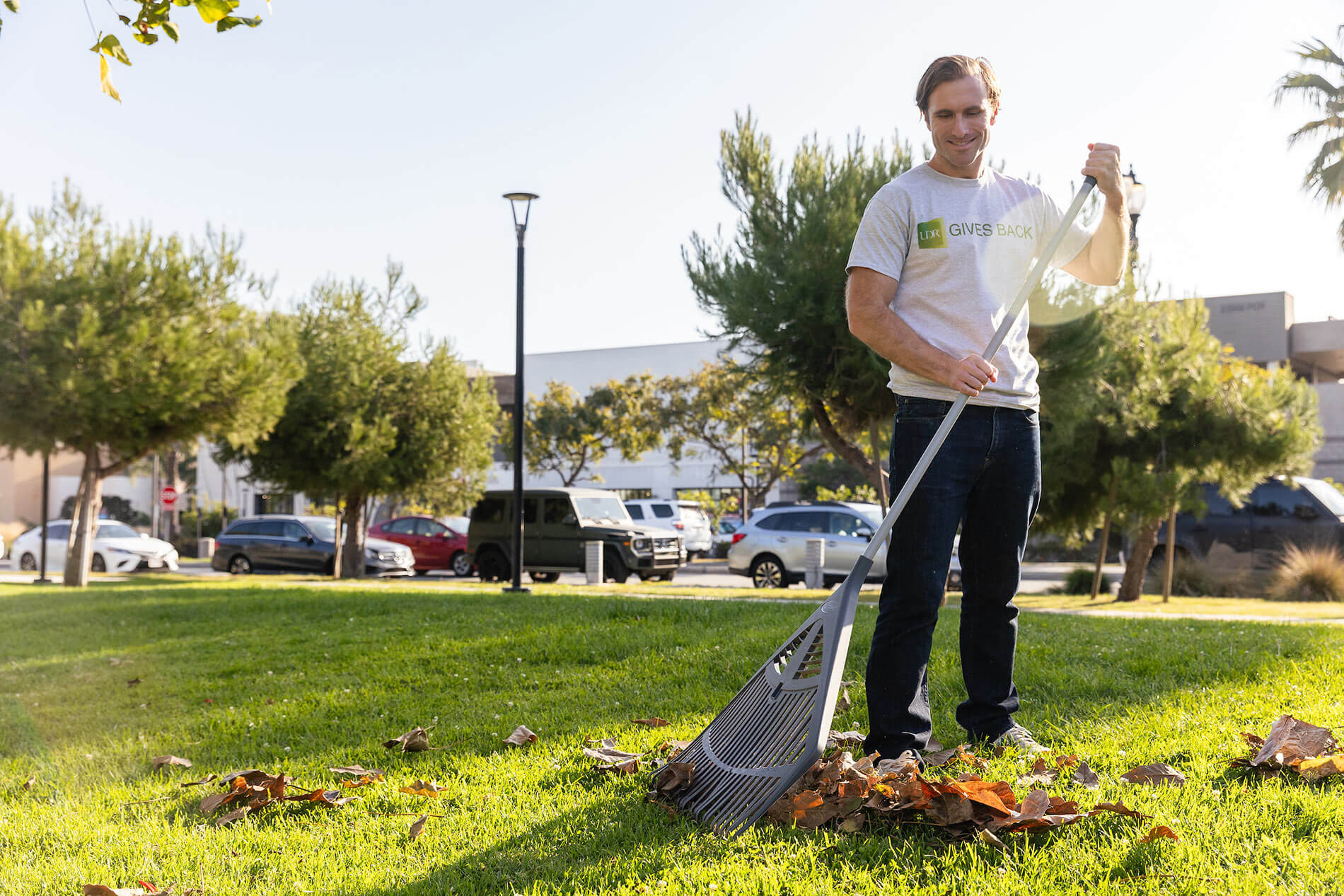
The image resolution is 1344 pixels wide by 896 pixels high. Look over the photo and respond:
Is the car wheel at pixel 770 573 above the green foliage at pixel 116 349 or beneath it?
beneath

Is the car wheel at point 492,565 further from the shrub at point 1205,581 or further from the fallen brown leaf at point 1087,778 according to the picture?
the fallen brown leaf at point 1087,778

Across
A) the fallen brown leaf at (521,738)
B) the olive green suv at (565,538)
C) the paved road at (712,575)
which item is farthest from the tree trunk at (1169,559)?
the fallen brown leaf at (521,738)

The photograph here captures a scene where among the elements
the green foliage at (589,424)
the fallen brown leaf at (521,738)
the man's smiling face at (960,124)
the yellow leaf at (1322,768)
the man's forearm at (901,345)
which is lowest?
the fallen brown leaf at (521,738)

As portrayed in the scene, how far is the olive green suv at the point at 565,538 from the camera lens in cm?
1928

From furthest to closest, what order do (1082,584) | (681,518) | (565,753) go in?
(681,518)
(1082,584)
(565,753)

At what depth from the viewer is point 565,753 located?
3.62m

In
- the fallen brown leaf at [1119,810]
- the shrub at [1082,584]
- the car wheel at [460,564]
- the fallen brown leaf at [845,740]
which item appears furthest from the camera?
the car wheel at [460,564]

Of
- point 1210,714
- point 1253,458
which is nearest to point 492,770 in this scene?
point 1210,714

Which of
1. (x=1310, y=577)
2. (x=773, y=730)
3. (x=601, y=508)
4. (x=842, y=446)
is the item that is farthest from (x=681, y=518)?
(x=773, y=730)

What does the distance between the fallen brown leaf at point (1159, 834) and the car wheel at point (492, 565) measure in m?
18.2

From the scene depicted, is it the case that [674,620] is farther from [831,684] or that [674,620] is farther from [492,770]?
[831,684]

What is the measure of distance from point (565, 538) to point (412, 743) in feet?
51.6

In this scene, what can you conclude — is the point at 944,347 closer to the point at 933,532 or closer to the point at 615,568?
the point at 933,532

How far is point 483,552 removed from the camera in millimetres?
20188
